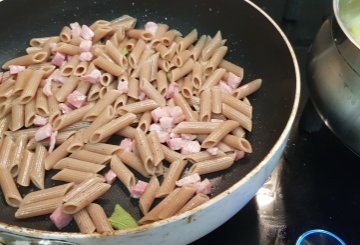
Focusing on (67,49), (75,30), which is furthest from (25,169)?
(75,30)

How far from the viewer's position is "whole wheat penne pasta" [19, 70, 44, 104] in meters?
1.34

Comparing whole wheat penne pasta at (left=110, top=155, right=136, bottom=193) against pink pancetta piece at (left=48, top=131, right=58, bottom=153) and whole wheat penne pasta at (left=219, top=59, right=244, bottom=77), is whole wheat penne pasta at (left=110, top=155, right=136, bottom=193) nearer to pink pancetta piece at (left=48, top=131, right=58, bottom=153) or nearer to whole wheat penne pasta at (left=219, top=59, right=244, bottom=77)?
pink pancetta piece at (left=48, top=131, right=58, bottom=153)

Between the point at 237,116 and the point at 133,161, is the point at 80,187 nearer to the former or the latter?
the point at 133,161

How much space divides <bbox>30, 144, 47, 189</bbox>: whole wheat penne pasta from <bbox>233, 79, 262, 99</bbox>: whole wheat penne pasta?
1.98 ft

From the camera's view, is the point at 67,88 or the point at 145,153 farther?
the point at 67,88

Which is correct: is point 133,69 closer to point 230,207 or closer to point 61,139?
point 61,139

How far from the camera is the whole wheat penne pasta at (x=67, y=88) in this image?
1.36m

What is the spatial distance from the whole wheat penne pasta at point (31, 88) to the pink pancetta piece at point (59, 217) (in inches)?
16.5

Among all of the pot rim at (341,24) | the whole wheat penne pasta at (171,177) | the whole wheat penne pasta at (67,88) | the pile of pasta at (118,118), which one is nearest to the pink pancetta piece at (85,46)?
the pile of pasta at (118,118)

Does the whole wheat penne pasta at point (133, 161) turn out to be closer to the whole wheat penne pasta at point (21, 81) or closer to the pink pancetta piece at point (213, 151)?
the pink pancetta piece at point (213, 151)

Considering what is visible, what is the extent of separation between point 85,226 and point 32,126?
43 centimetres

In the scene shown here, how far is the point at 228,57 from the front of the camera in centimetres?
152

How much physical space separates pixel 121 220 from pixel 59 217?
154mm

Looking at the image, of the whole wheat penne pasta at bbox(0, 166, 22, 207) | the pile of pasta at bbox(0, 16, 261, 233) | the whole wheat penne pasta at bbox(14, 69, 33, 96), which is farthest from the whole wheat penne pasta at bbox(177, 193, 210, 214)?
the whole wheat penne pasta at bbox(14, 69, 33, 96)
